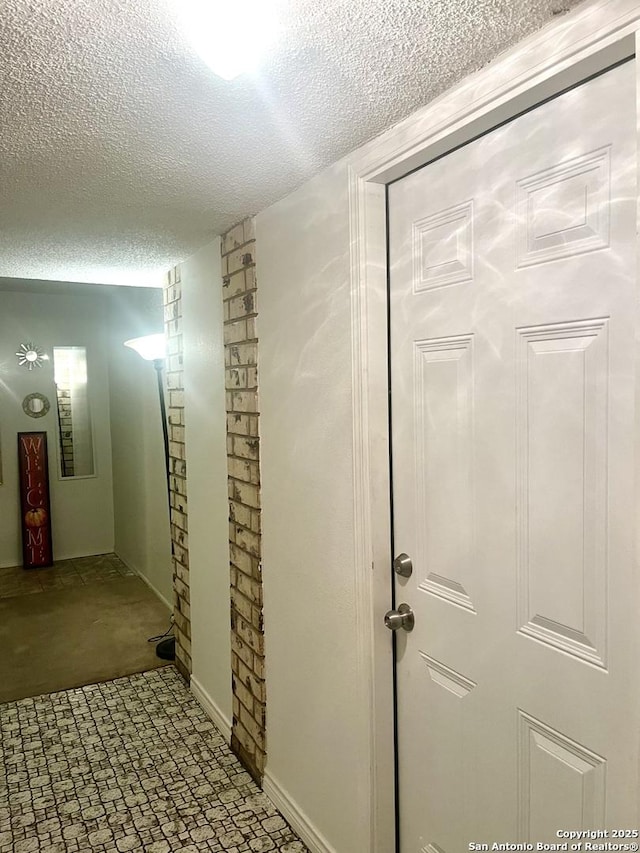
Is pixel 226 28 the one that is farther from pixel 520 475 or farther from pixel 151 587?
pixel 151 587

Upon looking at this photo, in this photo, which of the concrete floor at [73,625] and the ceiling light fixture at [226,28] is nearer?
the ceiling light fixture at [226,28]

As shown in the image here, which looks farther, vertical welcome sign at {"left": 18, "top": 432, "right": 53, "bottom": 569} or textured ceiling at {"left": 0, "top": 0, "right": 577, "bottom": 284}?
vertical welcome sign at {"left": 18, "top": 432, "right": 53, "bottom": 569}

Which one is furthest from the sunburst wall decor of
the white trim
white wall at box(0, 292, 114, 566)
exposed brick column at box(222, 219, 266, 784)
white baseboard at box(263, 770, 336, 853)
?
white baseboard at box(263, 770, 336, 853)

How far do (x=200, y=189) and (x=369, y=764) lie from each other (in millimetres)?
1781

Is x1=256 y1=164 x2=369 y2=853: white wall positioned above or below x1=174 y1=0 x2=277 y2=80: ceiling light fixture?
below

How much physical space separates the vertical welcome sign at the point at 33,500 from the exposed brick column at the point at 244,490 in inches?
144

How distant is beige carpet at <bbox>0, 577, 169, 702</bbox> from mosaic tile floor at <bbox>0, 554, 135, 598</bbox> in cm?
15

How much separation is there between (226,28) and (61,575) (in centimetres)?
515

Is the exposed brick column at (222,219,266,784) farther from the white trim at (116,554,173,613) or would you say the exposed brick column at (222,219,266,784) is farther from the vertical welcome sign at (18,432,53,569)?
the vertical welcome sign at (18,432,53,569)

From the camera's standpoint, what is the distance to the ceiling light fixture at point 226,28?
1.00 metres

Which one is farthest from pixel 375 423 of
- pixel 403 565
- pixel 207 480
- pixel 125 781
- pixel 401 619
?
pixel 125 781

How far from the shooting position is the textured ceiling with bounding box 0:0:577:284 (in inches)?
41.3

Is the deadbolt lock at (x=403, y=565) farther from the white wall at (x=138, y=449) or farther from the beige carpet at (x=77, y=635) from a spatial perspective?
the white wall at (x=138, y=449)

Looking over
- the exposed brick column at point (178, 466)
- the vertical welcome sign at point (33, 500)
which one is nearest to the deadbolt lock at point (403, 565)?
the exposed brick column at point (178, 466)
